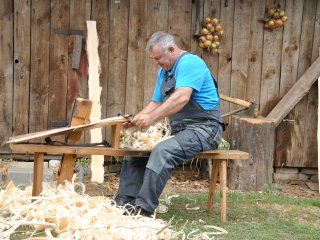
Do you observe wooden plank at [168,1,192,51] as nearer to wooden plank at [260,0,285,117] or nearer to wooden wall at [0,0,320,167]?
wooden wall at [0,0,320,167]

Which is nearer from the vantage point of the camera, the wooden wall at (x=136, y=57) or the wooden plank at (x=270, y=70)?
the wooden wall at (x=136, y=57)

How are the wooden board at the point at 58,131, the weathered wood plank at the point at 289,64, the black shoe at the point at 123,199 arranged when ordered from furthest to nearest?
the weathered wood plank at the point at 289,64 → the black shoe at the point at 123,199 → the wooden board at the point at 58,131

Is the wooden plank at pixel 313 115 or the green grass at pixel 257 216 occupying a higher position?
the wooden plank at pixel 313 115

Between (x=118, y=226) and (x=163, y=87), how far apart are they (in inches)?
70.4

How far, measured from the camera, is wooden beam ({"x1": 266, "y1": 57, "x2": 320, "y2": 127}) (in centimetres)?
721

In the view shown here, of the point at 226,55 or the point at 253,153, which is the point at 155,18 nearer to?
the point at 226,55

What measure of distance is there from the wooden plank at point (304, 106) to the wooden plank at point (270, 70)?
0.31 m

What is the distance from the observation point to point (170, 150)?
16.0ft

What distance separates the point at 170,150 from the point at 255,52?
302 cm

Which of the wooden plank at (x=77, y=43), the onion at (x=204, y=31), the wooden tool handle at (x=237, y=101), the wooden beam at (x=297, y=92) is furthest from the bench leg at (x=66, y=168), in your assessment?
the wooden beam at (x=297, y=92)

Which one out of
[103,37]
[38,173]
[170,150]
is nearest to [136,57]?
[103,37]

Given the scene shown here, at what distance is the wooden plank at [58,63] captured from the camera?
698 centimetres

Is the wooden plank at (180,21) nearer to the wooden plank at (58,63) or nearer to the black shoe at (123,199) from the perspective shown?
the wooden plank at (58,63)

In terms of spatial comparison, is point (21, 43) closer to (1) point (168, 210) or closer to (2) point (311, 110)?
(1) point (168, 210)
